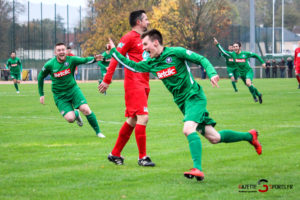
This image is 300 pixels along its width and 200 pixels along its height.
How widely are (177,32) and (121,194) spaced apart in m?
54.0

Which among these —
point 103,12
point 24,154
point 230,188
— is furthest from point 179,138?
Answer: point 103,12

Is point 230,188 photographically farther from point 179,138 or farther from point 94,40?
point 94,40

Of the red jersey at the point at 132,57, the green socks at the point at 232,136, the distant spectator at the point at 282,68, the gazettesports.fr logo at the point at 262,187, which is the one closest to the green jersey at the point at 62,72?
the red jersey at the point at 132,57

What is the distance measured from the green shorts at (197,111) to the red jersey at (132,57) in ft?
4.30

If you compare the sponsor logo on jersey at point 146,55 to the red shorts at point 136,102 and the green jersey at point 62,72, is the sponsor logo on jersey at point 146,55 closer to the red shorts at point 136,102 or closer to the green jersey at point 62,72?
the red shorts at point 136,102

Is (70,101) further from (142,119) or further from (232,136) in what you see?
(232,136)

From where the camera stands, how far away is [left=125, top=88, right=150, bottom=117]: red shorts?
25.3 feet

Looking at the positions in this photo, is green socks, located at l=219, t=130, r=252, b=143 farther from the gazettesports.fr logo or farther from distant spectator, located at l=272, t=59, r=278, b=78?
distant spectator, located at l=272, t=59, r=278, b=78

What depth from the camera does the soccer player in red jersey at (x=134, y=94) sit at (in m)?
7.63

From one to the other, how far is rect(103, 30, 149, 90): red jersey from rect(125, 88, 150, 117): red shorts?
0.08 metres

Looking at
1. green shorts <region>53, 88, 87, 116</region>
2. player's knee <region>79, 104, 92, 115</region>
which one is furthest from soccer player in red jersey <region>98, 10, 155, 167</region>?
green shorts <region>53, 88, 87, 116</region>

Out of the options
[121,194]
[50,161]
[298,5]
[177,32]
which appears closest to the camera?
[121,194]

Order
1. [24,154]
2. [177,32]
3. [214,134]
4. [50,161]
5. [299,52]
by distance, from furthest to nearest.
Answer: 1. [177,32]
2. [299,52]
3. [24,154]
4. [50,161]
5. [214,134]

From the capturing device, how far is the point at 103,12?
6234 centimetres
